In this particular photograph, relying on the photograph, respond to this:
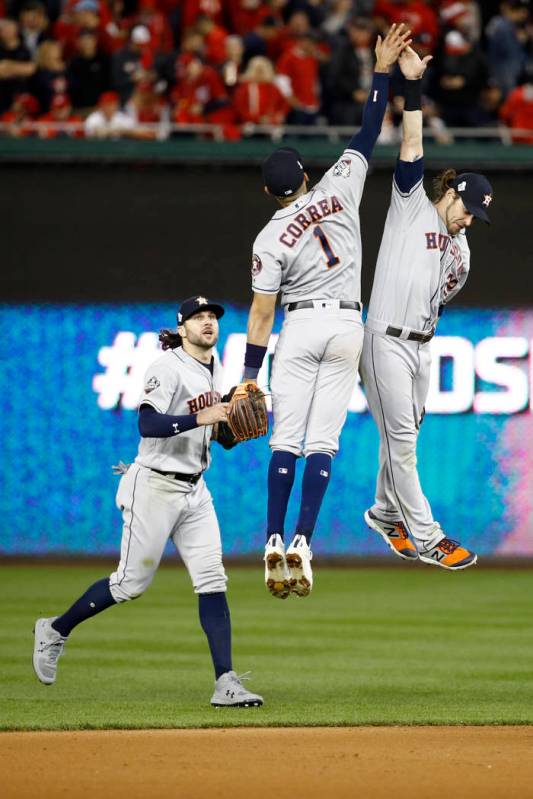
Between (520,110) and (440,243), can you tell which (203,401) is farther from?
(520,110)

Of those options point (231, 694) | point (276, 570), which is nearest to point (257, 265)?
point (276, 570)

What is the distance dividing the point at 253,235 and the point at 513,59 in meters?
3.69

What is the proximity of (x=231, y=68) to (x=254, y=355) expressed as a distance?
31.4 feet

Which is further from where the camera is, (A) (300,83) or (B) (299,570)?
(A) (300,83)

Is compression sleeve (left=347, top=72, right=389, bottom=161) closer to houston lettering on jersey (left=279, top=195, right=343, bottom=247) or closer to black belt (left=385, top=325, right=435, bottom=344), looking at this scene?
houston lettering on jersey (left=279, top=195, right=343, bottom=247)

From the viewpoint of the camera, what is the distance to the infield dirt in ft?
22.6

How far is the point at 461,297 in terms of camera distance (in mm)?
17031

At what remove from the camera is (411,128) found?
7.45 meters

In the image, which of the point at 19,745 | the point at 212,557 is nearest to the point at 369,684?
the point at 212,557

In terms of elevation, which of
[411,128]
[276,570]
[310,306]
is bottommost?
[276,570]

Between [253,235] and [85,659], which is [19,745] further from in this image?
[253,235]

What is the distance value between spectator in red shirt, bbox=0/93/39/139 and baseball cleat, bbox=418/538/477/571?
9.54m

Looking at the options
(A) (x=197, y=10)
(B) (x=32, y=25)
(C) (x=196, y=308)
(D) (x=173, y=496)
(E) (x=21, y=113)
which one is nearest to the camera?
(C) (x=196, y=308)

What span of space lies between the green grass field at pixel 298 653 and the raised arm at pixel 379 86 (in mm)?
3294
